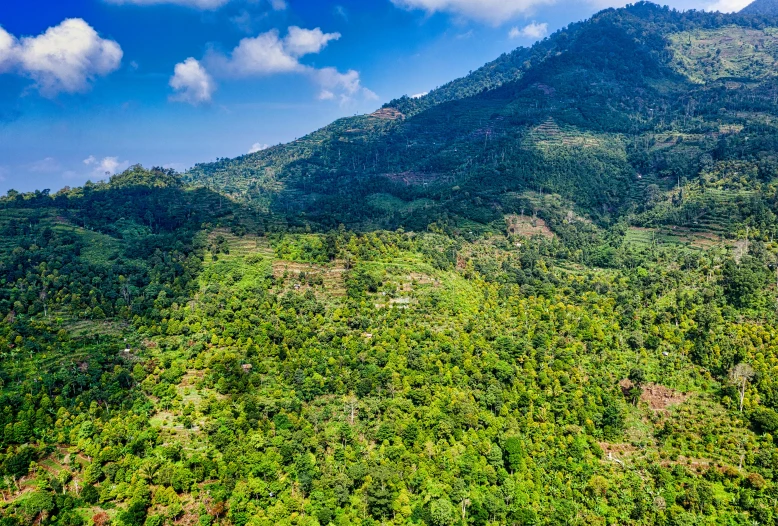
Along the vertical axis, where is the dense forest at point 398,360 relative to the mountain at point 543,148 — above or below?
below

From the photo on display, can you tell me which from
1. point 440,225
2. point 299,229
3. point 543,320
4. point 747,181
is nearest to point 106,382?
point 299,229

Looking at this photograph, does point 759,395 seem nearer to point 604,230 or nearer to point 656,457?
point 656,457

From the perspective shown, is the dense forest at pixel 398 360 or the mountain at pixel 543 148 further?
the mountain at pixel 543 148

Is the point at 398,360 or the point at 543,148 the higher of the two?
the point at 543,148

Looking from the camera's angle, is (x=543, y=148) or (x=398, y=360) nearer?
(x=398, y=360)
